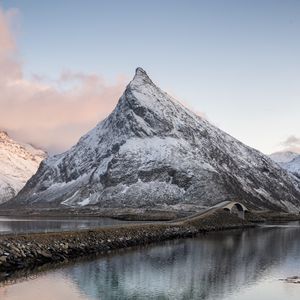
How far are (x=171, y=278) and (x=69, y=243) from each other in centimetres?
2034

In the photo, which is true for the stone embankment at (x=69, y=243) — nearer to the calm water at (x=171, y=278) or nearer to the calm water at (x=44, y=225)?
the calm water at (x=171, y=278)

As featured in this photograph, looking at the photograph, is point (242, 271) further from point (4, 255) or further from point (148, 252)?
point (4, 255)

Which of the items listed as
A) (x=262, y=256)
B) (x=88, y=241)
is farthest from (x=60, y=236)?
(x=262, y=256)

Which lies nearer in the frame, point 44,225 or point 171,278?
point 171,278

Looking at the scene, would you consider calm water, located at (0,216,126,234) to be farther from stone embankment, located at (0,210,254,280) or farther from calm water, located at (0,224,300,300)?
calm water, located at (0,224,300,300)

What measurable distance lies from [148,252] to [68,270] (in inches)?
994

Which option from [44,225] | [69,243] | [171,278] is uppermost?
[44,225]

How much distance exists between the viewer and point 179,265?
70.3 m

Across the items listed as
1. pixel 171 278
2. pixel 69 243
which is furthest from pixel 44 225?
pixel 171 278

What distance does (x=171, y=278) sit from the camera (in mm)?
59781

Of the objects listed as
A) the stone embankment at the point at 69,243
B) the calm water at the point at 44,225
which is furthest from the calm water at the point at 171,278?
the calm water at the point at 44,225

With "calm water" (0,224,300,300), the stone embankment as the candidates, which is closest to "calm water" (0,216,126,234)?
the stone embankment

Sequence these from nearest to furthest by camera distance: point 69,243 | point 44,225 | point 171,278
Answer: point 171,278
point 69,243
point 44,225

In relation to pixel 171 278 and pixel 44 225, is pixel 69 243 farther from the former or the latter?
pixel 44 225
